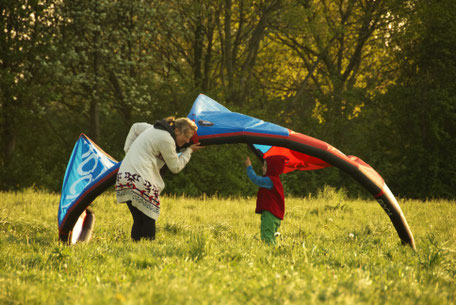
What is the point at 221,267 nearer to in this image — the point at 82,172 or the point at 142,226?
the point at 142,226

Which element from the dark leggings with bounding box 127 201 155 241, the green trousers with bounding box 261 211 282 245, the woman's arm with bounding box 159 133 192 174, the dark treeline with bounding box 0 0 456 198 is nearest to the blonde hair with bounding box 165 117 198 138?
the woman's arm with bounding box 159 133 192 174

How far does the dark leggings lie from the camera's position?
549cm

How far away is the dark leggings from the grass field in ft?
0.55

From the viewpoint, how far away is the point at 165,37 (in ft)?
55.7

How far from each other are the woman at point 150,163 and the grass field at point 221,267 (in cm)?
54

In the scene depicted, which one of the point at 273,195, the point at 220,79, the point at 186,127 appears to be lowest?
the point at 273,195

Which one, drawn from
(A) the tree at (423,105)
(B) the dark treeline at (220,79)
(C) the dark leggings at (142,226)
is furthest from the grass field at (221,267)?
(A) the tree at (423,105)

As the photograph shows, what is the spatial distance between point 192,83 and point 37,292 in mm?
14190

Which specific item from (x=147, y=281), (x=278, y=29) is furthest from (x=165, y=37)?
(x=147, y=281)

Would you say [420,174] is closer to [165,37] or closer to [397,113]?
[397,113]

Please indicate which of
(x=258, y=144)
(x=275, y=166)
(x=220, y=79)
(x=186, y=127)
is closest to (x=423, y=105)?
(x=220, y=79)

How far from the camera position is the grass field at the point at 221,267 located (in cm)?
326

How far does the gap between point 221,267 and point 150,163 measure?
186 cm

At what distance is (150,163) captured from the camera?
532 cm
